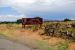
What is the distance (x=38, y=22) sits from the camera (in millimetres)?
40875

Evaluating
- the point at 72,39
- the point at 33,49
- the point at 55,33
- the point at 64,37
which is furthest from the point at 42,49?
the point at 55,33

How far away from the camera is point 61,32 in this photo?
26422 mm

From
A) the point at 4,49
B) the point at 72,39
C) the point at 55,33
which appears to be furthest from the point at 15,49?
the point at 55,33

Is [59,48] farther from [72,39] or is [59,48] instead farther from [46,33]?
[46,33]

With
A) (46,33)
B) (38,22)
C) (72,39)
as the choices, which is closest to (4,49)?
(72,39)

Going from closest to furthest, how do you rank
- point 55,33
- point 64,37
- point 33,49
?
point 33,49 < point 64,37 < point 55,33

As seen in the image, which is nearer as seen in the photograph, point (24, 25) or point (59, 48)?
point (59, 48)

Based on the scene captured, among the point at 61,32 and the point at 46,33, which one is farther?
the point at 46,33

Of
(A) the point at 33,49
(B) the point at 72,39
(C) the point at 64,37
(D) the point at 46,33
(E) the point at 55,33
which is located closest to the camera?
(A) the point at 33,49

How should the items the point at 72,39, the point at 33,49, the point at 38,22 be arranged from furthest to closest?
the point at 38,22, the point at 72,39, the point at 33,49

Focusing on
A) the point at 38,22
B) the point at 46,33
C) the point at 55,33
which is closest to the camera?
the point at 55,33

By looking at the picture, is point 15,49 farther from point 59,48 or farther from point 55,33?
point 55,33

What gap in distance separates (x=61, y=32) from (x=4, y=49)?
8966mm

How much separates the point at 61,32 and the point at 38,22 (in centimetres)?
1464
